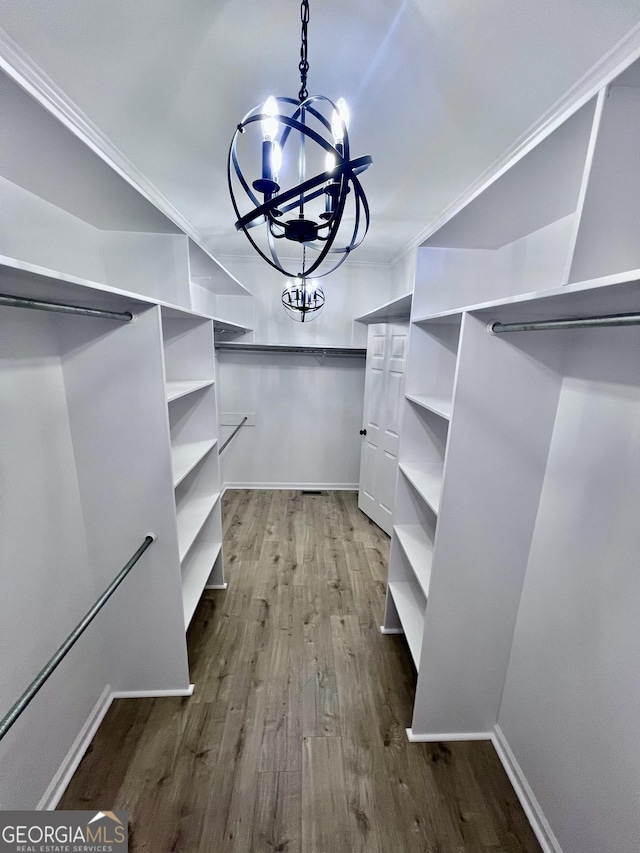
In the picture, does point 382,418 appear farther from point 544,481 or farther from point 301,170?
point 301,170

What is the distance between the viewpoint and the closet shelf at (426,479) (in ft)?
4.88

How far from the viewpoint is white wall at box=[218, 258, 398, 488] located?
3635mm

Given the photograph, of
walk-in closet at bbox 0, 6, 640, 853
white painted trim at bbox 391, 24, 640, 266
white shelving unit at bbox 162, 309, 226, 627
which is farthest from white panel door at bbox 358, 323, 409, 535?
white shelving unit at bbox 162, 309, 226, 627

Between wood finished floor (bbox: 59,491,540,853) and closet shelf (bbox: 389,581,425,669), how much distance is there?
0.35 m

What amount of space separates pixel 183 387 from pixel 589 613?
76.3 inches

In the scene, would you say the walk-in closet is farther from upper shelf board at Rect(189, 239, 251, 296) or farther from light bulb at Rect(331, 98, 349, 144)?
upper shelf board at Rect(189, 239, 251, 296)

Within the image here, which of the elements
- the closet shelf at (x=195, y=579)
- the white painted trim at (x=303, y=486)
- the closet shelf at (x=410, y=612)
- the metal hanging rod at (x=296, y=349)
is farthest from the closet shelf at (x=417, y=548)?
the white painted trim at (x=303, y=486)

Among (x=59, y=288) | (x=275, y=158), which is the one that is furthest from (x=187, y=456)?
(x=275, y=158)

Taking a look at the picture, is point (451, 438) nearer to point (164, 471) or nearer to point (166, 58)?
point (164, 471)

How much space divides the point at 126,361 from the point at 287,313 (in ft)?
8.47

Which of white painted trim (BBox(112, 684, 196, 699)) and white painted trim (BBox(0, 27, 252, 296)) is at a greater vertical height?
white painted trim (BBox(0, 27, 252, 296))

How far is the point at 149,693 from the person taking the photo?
65.8 inches

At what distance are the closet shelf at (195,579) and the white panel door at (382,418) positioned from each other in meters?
1.65

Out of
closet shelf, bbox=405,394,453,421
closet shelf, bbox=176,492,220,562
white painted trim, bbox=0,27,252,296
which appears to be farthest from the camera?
closet shelf, bbox=176,492,220,562
